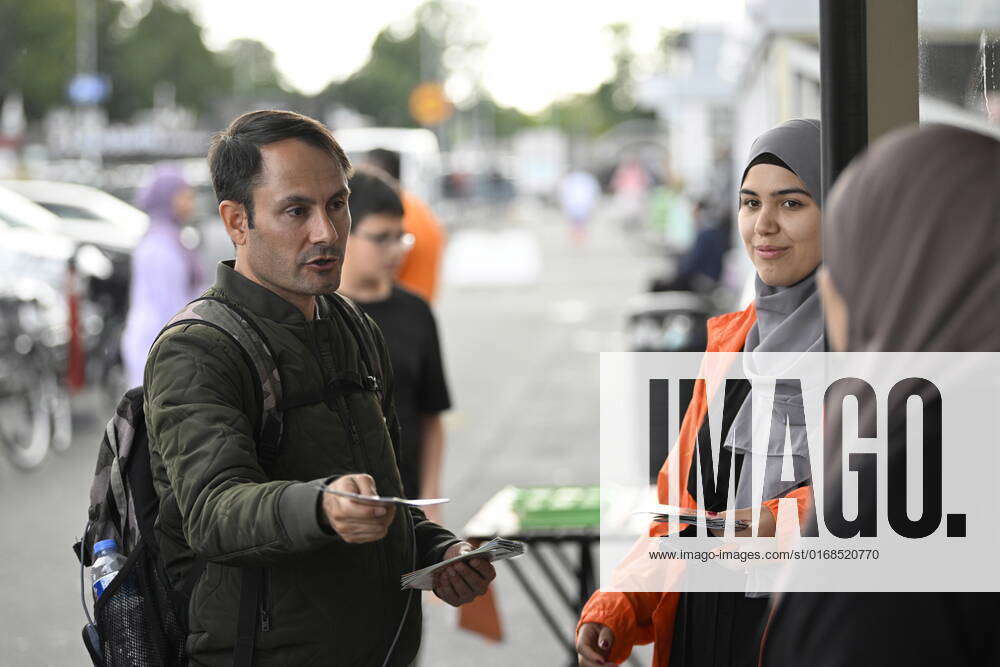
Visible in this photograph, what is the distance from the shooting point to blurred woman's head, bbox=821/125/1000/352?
5.36 ft

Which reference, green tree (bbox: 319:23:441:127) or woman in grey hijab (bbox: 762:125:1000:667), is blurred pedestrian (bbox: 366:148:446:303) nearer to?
woman in grey hijab (bbox: 762:125:1000:667)

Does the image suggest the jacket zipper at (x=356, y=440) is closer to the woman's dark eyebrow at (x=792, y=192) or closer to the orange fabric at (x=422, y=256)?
the woman's dark eyebrow at (x=792, y=192)

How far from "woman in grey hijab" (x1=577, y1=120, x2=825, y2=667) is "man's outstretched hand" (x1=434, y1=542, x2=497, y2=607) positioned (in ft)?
0.87

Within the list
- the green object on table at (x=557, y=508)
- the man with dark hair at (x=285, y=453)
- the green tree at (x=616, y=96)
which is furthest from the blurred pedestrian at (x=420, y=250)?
the green tree at (x=616, y=96)

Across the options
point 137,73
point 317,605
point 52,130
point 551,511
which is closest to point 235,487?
point 317,605

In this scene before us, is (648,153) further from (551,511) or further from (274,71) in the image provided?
(551,511)

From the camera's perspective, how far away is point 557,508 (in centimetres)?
431

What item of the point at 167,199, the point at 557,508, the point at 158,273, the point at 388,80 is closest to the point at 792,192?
the point at 557,508

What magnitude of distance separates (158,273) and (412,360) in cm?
359

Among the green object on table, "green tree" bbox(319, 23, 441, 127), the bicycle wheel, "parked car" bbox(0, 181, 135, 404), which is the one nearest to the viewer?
the green object on table

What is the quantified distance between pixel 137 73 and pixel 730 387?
7376 centimetres

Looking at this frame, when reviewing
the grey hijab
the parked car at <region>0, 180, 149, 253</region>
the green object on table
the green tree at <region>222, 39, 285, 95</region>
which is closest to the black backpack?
the grey hijab

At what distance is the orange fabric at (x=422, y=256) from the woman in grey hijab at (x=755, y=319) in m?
3.56

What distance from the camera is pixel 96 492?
2.58m
